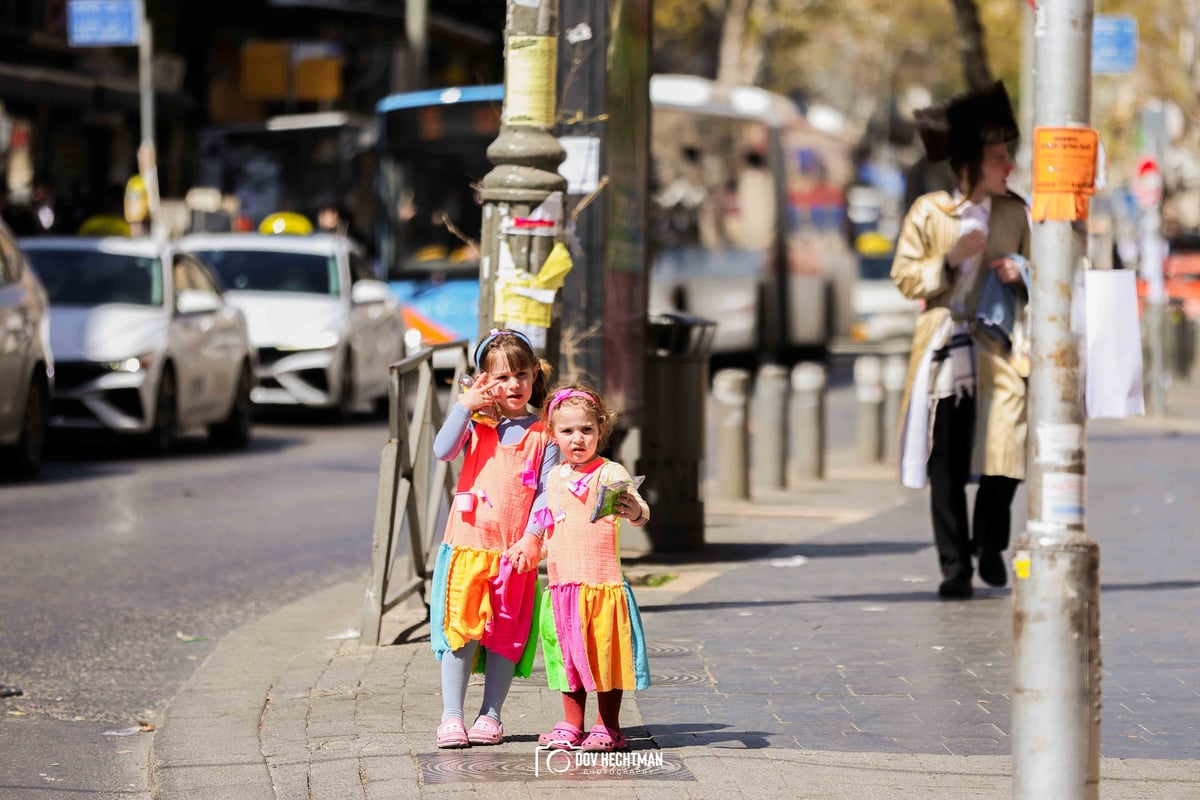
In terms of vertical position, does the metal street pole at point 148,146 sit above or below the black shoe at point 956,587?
above

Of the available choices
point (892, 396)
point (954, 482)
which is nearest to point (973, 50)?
point (892, 396)

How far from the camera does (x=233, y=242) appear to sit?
20.3 meters

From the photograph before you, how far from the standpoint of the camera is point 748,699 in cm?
645

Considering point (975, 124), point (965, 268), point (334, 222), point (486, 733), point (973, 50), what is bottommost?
point (486, 733)

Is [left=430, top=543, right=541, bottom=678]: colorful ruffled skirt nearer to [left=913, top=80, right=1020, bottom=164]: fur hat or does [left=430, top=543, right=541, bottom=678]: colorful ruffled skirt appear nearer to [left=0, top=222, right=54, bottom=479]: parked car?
[left=913, top=80, right=1020, bottom=164]: fur hat

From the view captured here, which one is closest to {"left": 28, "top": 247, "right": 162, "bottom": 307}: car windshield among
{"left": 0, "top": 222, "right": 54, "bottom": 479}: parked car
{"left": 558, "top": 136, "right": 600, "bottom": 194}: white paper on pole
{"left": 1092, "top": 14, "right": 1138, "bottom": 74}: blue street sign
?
{"left": 0, "top": 222, "right": 54, "bottom": 479}: parked car

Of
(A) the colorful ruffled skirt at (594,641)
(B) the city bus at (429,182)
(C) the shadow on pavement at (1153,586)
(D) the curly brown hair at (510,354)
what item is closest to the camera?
(A) the colorful ruffled skirt at (594,641)

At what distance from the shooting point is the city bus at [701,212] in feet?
74.6

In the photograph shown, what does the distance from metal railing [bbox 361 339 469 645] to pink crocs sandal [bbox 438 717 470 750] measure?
1502 mm

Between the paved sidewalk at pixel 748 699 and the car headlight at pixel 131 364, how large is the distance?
6230 mm

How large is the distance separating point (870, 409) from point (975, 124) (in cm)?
739

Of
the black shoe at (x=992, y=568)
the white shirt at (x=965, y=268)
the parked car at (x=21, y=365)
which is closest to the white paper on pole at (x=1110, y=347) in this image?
the white shirt at (x=965, y=268)

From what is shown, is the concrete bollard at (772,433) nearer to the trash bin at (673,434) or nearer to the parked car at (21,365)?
the trash bin at (673,434)

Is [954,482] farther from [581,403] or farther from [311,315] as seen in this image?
[311,315]
